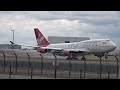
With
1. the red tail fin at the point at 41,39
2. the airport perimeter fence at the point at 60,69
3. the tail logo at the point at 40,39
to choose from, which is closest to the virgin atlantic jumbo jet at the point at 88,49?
the red tail fin at the point at 41,39

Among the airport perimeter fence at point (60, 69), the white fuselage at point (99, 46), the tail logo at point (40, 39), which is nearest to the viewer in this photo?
the airport perimeter fence at point (60, 69)

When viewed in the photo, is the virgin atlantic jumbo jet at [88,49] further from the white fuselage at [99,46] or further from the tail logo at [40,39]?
the tail logo at [40,39]

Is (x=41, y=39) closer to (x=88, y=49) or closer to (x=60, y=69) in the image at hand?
(x=88, y=49)

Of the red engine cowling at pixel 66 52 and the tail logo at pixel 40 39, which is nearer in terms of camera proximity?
the red engine cowling at pixel 66 52

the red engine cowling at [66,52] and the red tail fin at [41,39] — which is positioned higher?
the red tail fin at [41,39]

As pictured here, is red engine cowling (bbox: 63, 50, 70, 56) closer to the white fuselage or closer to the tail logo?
the white fuselage

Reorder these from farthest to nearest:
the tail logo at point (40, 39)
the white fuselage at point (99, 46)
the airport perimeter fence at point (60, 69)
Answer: the tail logo at point (40, 39) < the white fuselage at point (99, 46) < the airport perimeter fence at point (60, 69)

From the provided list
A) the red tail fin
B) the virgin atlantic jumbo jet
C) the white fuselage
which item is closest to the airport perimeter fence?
the virgin atlantic jumbo jet

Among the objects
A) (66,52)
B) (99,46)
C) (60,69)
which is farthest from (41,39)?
(60,69)
